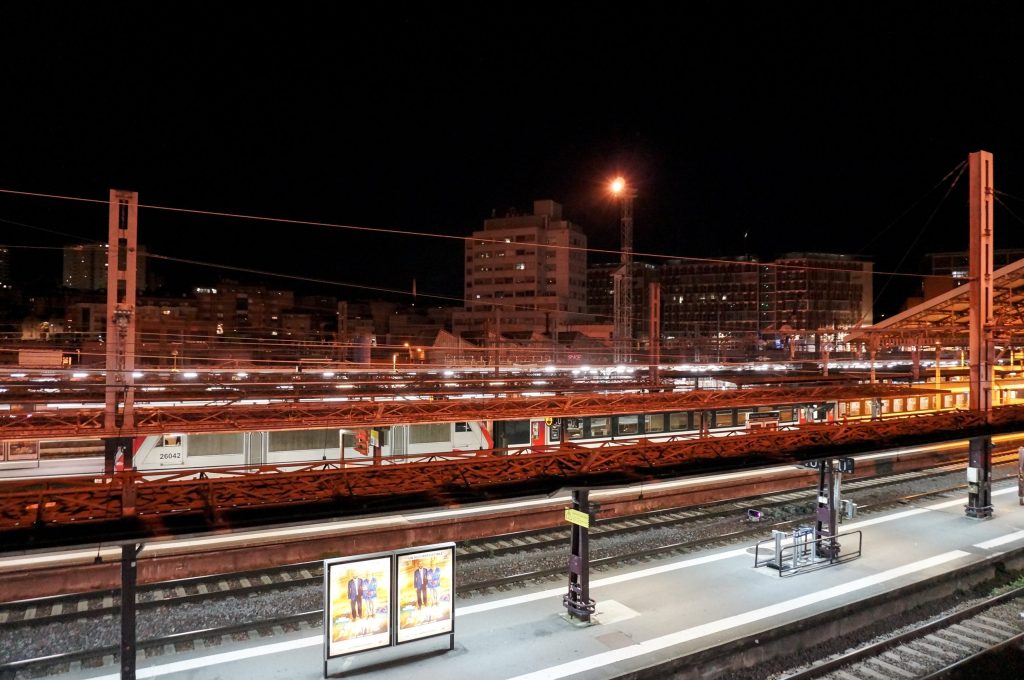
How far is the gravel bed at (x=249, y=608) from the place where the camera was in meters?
9.30

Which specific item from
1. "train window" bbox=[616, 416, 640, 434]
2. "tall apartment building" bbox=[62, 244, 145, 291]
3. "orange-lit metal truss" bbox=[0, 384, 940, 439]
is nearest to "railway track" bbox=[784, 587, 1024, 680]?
"orange-lit metal truss" bbox=[0, 384, 940, 439]

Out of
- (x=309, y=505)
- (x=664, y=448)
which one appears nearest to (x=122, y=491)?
(x=309, y=505)

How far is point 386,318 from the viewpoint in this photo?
96.9m

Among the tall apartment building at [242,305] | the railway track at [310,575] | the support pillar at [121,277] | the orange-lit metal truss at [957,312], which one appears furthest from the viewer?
the tall apartment building at [242,305]

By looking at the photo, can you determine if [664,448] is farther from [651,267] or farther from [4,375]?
[651,267]

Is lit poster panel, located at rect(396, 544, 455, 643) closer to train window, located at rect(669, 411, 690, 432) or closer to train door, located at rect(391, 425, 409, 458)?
train door, located at rect(391, 425, 409, 458)

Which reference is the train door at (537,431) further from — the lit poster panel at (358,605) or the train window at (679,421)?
the lit poster panel at (358,605)

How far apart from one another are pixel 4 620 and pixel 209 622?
2948mm

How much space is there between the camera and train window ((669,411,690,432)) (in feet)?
70.4

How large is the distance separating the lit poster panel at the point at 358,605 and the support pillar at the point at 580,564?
9.17 feet

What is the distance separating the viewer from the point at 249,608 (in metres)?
10.5

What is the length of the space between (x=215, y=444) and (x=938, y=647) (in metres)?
15.4

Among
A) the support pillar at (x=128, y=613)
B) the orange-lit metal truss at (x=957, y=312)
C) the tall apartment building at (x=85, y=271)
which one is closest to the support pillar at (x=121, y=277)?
the support pillar at (x=128, y=613)

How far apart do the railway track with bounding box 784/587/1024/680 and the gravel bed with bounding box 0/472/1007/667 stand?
2.41ft
